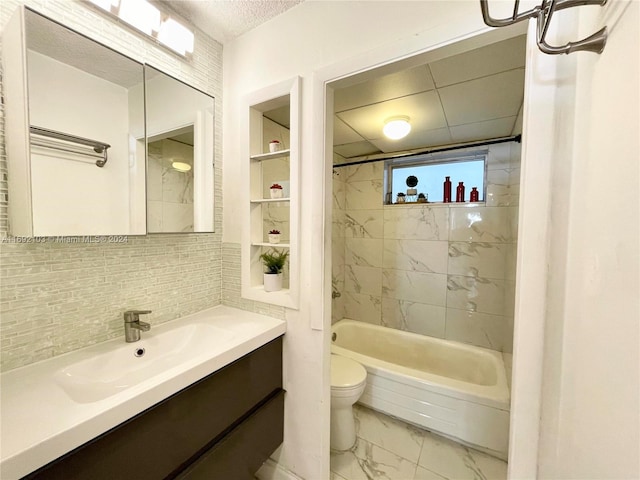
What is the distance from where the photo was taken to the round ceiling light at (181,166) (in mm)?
1260

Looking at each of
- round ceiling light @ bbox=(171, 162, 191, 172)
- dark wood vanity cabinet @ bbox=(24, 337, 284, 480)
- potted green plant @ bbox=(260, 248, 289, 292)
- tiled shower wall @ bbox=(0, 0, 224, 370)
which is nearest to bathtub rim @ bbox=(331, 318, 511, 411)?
dark wood vanity cabinet @ bbox=(24, 337, 284, 480)

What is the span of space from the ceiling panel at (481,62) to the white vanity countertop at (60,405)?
168cm

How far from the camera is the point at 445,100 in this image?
1.62 meters

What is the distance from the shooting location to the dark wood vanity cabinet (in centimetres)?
66

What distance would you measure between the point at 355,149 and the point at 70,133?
2260 millimetres

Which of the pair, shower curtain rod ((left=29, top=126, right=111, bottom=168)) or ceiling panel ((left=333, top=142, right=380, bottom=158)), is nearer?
shower curtain rod ((left=29, top=126, right=111, bottom=168))

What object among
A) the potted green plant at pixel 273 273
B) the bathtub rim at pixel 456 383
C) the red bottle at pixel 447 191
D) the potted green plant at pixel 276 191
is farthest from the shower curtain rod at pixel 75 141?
the red bottle at pixel 447 191

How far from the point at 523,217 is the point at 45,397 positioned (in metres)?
1.58

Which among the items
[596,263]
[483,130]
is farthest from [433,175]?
[596,263]

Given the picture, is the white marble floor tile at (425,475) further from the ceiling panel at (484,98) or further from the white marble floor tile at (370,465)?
the ceiling panel at (484,98)

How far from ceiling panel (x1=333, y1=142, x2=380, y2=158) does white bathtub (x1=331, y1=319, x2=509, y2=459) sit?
1.96 m

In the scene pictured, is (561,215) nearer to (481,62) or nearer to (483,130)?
(481,62)

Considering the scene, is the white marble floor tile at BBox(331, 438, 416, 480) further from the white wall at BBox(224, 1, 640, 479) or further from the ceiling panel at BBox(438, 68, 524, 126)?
the ceiling panel at BBox(438, 68, 524, 126)

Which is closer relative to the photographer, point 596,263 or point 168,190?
point 596,263
